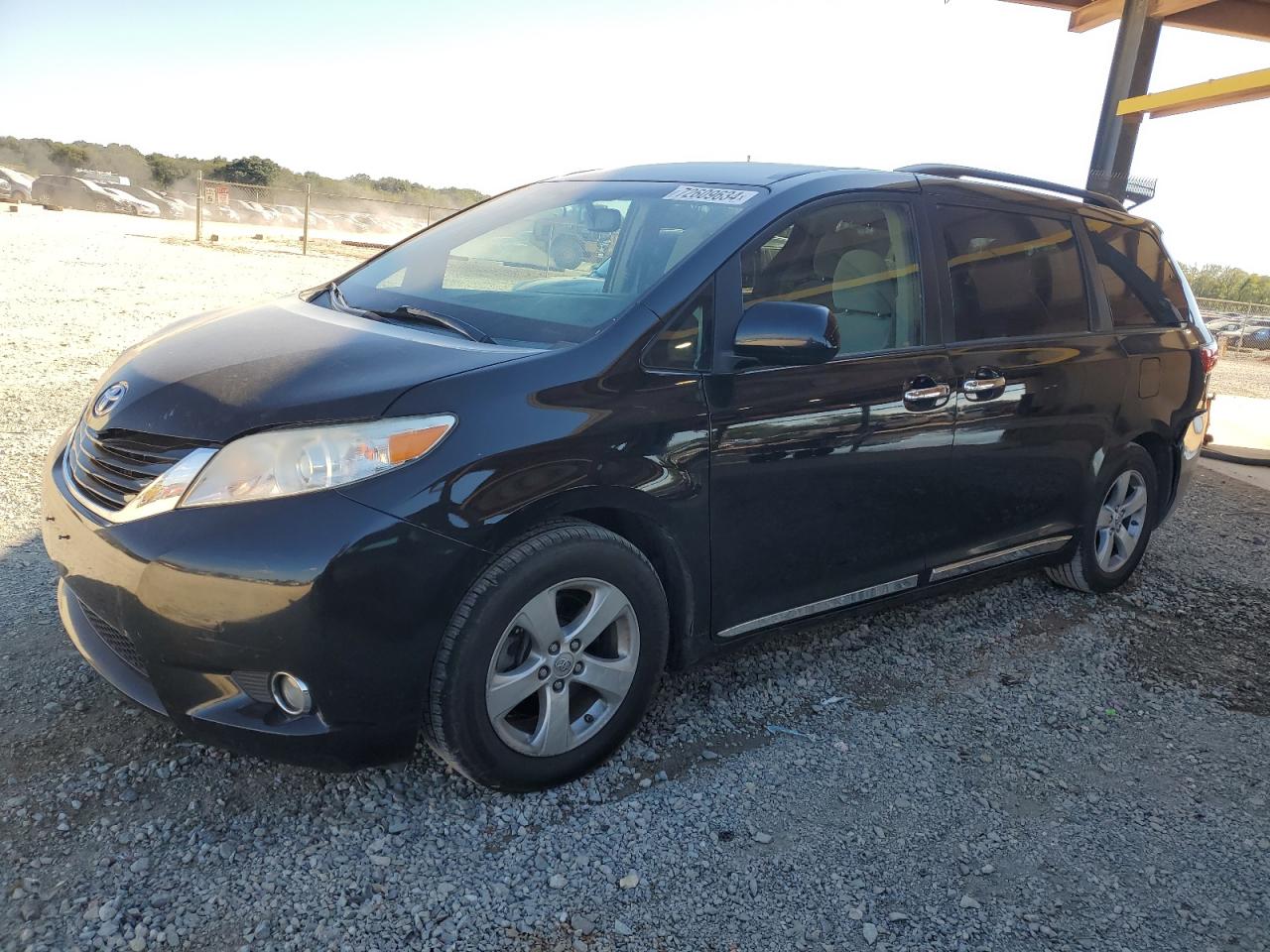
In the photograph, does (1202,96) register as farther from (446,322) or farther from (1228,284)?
(1228,284)

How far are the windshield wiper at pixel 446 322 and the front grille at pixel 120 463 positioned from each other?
827mm

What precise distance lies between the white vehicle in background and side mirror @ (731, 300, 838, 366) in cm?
3887

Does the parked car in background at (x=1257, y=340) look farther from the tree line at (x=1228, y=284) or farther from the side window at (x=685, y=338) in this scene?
the side window at (x=685, y=338)

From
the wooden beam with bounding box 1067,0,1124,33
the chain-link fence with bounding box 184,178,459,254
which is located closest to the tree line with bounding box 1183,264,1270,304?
the wooden beam with bounding box 1067,0,1124,33

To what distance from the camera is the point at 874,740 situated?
3256 millimetres

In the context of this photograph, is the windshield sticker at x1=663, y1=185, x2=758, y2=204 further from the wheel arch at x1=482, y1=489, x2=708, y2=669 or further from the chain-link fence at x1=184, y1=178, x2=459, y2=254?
the chain-link fence at x1=184, y1=178, x2=459, y2=254

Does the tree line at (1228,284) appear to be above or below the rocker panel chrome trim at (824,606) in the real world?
above

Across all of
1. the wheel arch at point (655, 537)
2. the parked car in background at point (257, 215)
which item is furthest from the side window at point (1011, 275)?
the parked car in background at point (257, 215)

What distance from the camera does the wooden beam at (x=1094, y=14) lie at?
10.7 meters

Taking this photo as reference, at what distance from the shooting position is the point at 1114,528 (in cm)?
458

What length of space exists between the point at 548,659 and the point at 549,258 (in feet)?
5.05

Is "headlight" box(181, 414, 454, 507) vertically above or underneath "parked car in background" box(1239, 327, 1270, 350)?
underneath

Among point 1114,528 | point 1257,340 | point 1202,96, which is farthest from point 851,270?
point 1257,340

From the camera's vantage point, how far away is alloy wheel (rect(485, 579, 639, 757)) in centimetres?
260
